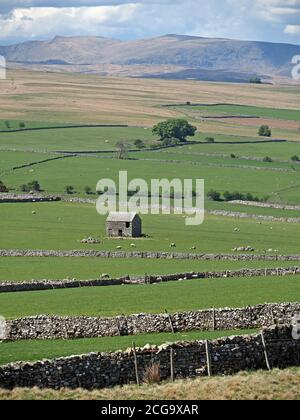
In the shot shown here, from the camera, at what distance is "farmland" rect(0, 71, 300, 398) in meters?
38.3

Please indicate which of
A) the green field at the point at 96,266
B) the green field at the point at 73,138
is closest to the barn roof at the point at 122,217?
the green field at the point at 96,266

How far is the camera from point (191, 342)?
26.1m

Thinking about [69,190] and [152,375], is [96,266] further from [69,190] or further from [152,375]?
[69,190]

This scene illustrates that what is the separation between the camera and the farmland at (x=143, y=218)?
3834 cm

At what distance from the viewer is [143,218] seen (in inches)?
3383

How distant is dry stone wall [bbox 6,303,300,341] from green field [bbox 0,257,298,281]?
17064 millimetres

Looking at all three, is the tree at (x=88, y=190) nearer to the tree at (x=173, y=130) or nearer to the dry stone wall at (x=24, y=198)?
the dry stone wall at (x=24, y=198)

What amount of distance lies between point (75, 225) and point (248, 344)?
52.9m

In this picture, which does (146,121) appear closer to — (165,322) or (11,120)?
(11,120)

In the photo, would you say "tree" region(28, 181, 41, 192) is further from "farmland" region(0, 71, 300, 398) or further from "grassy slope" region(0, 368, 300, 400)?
"grassy slope" region(0, 368, 300, 400)

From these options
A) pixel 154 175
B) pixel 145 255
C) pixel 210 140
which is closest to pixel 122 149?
pixel 210 140

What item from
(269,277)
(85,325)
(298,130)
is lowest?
(298,130)

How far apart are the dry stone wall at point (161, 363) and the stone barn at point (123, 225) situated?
45.7 metres

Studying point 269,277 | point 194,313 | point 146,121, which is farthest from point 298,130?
point 194,313
